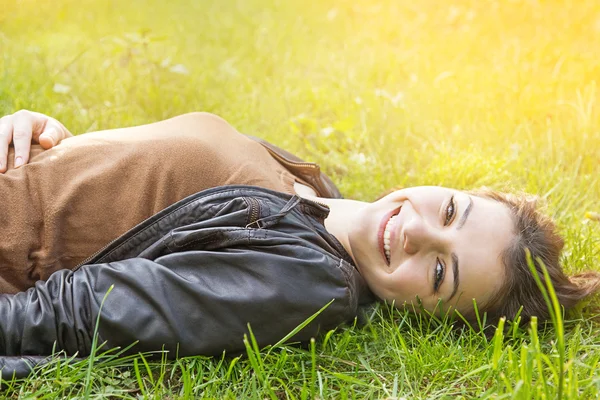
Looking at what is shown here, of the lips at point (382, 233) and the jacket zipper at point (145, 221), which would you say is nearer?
the jacket zipper at point (145, 221)

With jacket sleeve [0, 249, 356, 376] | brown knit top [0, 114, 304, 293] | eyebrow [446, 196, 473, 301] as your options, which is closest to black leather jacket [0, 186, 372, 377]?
jacket sleeve [0, 249, 356, 376]

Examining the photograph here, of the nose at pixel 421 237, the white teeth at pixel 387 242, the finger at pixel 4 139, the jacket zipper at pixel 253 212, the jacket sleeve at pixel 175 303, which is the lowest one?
the jacket sleeve at pixel 175 303

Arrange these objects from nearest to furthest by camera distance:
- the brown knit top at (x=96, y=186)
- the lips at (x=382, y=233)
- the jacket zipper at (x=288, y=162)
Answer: the brown knit top at (x=96, y=186) → the lips at (x=382, y=233) → the jacket zipper at (x=288, y=162)

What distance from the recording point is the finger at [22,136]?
225cm

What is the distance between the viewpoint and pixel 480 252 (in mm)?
2244

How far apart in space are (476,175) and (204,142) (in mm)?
1663

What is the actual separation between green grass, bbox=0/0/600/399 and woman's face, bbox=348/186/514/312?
147mm

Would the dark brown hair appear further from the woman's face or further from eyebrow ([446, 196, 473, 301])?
eyebrow ([446, 196, 473, 301])

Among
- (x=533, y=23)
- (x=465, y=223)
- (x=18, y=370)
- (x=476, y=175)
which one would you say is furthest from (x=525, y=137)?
(x=18, y=370)

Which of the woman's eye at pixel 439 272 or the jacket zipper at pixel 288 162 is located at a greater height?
the jacket zipper at pixel 288 162

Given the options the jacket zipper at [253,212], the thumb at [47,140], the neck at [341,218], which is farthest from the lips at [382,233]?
the thumb at [47,140]

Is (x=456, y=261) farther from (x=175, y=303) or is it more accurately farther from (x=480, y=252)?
(x=175, y=303)

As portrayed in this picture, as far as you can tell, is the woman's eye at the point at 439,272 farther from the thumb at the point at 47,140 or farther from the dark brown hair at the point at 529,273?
the thumb at the point at 47,140

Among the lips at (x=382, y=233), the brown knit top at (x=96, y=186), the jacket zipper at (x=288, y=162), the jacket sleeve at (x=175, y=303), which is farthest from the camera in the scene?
the jacket zipper at (x=288, y=162)
